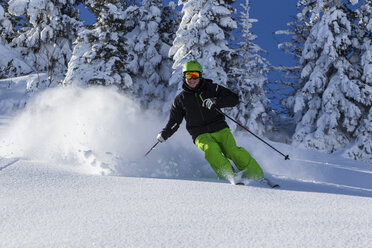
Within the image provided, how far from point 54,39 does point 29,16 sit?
2910mm

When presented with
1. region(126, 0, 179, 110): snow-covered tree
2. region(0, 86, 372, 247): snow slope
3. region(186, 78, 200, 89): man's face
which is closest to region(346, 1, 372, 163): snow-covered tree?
region(126, 0, 179, 110): snow-covered tree

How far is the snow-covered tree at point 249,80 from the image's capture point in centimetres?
1939

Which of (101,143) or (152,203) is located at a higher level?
(152,203)

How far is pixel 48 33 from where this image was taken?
82.0ft

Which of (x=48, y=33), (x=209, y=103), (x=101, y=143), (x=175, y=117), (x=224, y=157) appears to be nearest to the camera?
(x=224, y=157)

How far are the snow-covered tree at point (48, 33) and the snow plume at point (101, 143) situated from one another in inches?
692

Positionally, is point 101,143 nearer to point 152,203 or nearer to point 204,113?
point 204,113

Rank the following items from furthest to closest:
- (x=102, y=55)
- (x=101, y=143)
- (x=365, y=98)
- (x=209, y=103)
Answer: (x=102, y=55), (x=365, y=98), (x=101, y=143), (x=209, y=103)

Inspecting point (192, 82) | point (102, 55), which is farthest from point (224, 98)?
point (102, 55)

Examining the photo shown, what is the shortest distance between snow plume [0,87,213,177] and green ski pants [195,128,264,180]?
0.56 m

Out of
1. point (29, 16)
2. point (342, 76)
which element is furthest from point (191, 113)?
point (29, 16)

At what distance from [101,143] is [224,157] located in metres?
2.39

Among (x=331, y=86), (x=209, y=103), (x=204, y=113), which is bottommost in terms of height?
(x=331, y=86)

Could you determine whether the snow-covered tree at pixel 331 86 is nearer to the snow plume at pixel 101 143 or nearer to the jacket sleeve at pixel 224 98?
the snow plume at pixel 101 143
